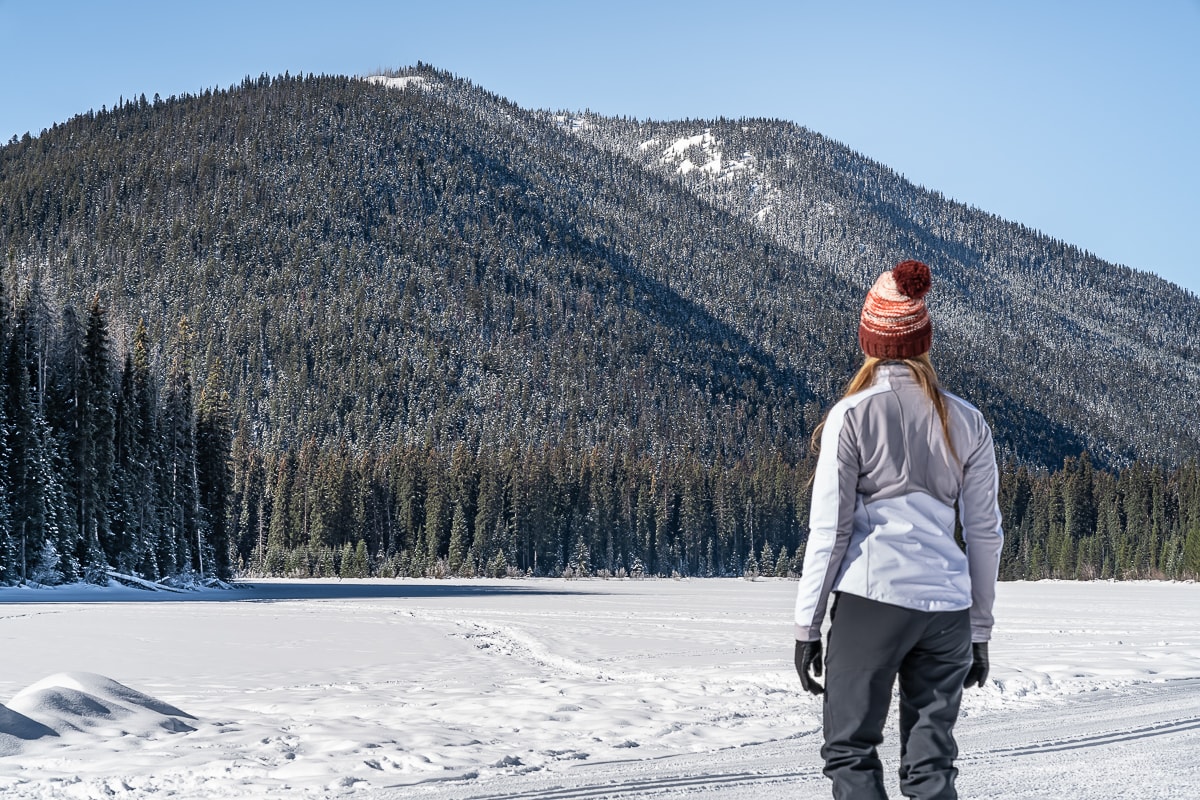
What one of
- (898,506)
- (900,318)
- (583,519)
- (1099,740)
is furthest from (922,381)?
(583,519)

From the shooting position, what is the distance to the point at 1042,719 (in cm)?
985

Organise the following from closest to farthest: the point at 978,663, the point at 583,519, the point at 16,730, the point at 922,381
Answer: the point at 922,381 < the point at 978,663 < the point at 16,730 < the point at 583,519

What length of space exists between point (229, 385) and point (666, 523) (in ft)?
Answer: 326

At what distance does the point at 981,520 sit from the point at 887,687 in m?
0.74

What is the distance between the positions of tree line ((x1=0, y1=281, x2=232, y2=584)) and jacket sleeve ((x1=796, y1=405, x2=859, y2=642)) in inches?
1616

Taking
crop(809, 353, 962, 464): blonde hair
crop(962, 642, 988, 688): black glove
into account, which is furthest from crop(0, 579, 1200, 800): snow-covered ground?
crop(809, 353, 962, 464): blonde hair

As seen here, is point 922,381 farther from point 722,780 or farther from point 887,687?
point 722,780

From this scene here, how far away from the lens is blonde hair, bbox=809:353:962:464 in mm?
4488

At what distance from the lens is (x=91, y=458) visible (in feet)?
157

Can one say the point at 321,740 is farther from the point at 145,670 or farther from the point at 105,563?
the point at 105,563

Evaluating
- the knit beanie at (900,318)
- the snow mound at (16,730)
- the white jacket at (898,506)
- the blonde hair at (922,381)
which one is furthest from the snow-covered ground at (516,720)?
the knit beanie at (900,318)

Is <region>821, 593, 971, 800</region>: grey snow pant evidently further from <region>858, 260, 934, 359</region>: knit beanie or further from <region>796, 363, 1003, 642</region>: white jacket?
<region>858, 260, 934, 359</region>: knit beanie

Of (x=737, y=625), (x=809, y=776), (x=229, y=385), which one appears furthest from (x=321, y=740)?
(x=229, y=385)

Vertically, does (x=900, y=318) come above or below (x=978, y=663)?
above
